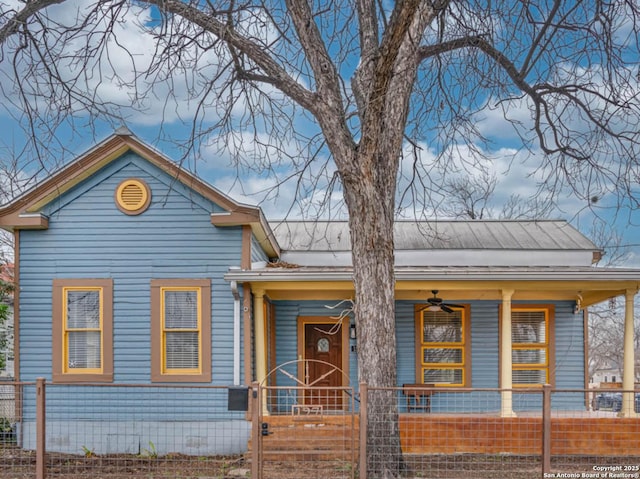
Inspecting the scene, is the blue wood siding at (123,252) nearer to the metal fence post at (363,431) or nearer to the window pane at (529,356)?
the metal fence post at (363,431)

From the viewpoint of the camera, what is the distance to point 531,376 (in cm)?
1284

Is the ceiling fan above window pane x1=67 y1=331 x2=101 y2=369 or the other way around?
above

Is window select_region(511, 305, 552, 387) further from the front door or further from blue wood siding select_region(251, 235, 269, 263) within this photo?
blue wood siding select_region(251, 235, 269, 263)

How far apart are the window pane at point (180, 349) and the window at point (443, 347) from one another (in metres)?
4.67

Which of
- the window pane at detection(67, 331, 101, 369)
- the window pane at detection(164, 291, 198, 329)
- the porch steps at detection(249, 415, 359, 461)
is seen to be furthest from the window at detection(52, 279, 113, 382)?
the porch steps at detection(249, 415, 359, 461)

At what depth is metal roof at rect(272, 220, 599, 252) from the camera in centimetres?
1416

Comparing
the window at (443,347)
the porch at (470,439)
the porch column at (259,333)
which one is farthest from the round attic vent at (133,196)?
the window at (443,347)

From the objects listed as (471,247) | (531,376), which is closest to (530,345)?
(531,376)

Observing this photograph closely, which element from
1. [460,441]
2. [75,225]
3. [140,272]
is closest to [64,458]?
[140,272]

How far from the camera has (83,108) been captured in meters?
6.91

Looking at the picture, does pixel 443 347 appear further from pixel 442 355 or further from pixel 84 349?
pixel 84 349

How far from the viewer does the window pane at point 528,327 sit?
12.9 m

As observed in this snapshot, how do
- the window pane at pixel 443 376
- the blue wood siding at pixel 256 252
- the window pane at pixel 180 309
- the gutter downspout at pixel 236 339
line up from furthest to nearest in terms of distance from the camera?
the window pane at pixel 443 376, the blue wood siding at pixel 256 252, the window pane at pixel 180 309, the gutter downspout at pixel 236 339

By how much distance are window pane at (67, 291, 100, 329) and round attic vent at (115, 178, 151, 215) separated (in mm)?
1553
